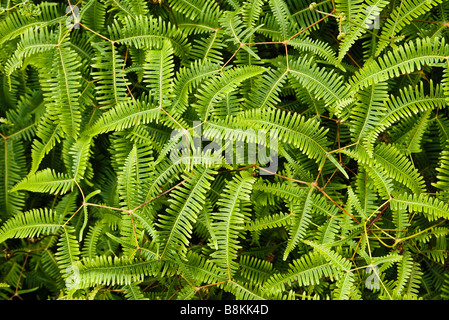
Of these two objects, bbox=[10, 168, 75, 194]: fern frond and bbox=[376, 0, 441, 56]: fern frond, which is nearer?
bbox=[376, 0, 441, 56]: fern frond

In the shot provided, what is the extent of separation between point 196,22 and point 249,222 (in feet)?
3.70

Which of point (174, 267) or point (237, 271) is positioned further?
point (237, 271)

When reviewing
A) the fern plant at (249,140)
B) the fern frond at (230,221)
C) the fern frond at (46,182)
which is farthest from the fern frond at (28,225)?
the fern frond at (230,221)

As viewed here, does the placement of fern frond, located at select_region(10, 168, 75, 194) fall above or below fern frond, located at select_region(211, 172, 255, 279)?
above

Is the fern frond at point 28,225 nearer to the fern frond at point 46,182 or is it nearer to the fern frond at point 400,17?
the fern frond at point 46,182

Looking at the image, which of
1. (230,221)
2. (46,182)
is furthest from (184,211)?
(46,182)

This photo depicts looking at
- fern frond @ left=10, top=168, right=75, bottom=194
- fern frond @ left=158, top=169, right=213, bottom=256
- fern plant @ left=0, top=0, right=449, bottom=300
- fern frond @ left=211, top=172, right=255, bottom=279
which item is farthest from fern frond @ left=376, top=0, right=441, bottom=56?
fern frond @ left=10, top=168, right=75, bottom=194

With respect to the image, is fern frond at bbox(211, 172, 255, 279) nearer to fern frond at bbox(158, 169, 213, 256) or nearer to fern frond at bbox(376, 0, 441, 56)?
fern frond at bbox(158, 169, 213, 256)

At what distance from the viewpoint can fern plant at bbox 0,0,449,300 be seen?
1.73 metres

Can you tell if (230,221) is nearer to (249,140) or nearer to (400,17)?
(249,140)

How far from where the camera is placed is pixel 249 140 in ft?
5.40

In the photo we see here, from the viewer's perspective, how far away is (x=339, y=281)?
1703 millimetres
